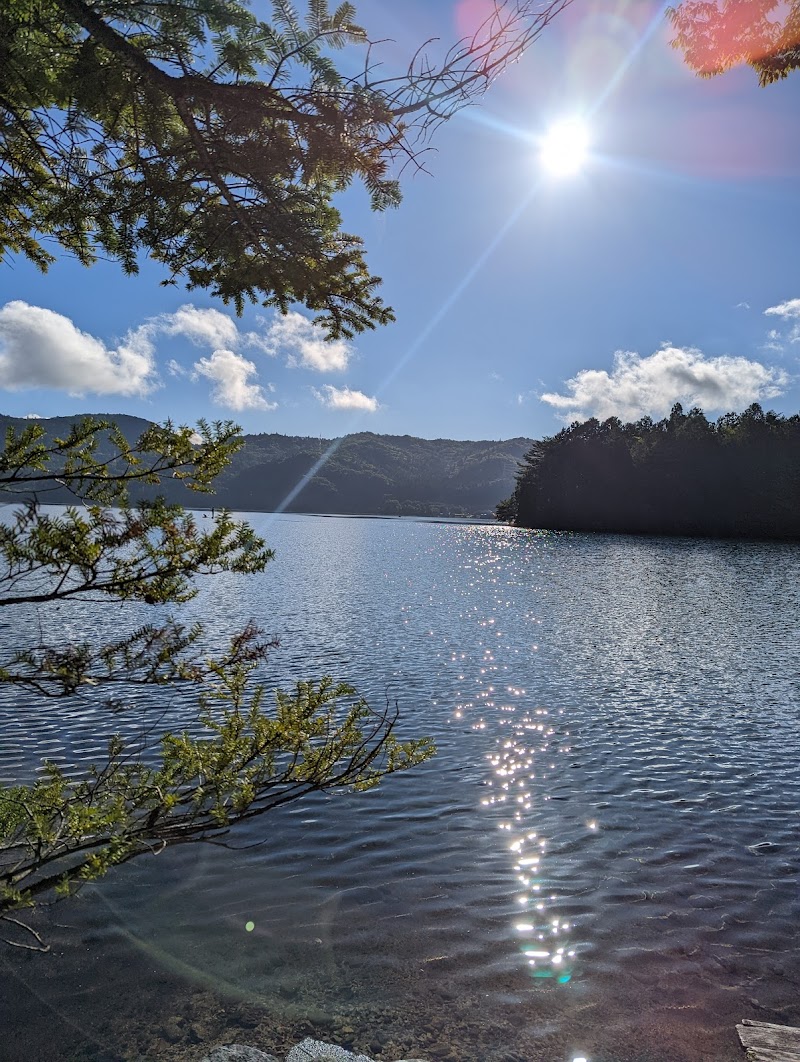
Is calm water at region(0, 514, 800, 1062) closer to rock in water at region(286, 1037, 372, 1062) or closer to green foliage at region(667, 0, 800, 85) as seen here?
rock in water at region(286, 1037, 372, 1062)

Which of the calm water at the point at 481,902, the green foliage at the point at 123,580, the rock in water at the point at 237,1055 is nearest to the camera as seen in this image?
the green foliage at the point at 123,580

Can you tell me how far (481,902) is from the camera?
358 inches

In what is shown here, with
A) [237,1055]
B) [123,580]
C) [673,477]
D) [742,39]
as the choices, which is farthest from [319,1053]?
[673,477]

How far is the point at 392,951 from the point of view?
7.88 metres

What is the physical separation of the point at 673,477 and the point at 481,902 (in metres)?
147

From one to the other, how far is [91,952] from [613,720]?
46.9 ft

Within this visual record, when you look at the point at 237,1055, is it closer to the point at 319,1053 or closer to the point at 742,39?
the point at 319,1053

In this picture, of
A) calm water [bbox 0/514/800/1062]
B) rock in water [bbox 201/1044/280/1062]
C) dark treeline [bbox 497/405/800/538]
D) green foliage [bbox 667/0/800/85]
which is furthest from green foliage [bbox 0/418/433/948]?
dark treeline [bbox 497/405/800/538]

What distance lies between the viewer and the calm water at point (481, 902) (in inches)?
263

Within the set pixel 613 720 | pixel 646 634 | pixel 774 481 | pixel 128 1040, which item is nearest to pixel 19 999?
pixel 128 1040

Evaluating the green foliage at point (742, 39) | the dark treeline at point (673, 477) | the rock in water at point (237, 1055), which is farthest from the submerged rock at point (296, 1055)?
the dark treeline at point (673, 477)

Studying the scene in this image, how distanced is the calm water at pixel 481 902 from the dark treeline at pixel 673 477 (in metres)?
126

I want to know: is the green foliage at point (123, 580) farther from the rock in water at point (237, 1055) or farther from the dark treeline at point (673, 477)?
the dark treeline at point (673, 477)

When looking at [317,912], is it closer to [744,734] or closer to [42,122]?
[42,122]
